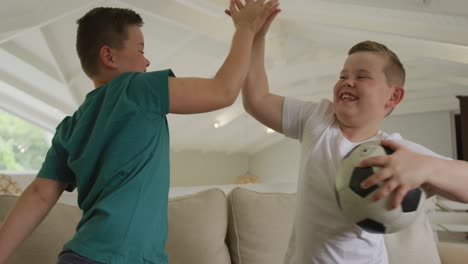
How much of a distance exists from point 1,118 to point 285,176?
7.23m

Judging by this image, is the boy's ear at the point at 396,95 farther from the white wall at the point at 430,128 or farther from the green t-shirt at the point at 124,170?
the white wall at the point at 430,128

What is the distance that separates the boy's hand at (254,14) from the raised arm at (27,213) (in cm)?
68

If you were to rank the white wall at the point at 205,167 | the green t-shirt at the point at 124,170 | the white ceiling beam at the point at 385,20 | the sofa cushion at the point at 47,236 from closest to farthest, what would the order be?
the green t-shirt at the point at 124,170 → the sofa cushion at the point at 47,236 → the white ceiling beam at the point at 385,20 → the white wall at the point at 205,167

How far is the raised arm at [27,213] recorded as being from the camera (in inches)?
47.5

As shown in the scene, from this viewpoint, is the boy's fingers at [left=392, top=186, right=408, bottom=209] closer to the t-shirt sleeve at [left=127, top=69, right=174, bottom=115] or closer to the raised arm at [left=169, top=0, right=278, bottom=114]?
the raised arm at [left=169, top=0, right=278, bottom=114]

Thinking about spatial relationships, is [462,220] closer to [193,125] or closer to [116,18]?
[193,125]

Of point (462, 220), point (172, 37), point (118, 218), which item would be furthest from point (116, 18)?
point (462, 220)

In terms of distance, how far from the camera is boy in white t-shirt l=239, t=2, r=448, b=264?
1.23 m

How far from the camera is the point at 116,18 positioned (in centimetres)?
126

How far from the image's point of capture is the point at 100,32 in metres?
1.25

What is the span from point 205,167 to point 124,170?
1088 centimetres

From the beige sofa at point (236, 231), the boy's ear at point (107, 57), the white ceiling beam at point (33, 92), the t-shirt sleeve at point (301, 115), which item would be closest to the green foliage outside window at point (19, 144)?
the white ceiling beam at point (33, 92)

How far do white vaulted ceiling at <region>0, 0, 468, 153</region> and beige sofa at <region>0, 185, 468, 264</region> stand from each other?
253 centimetres

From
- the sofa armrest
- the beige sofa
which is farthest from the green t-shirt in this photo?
the sofa armrest
